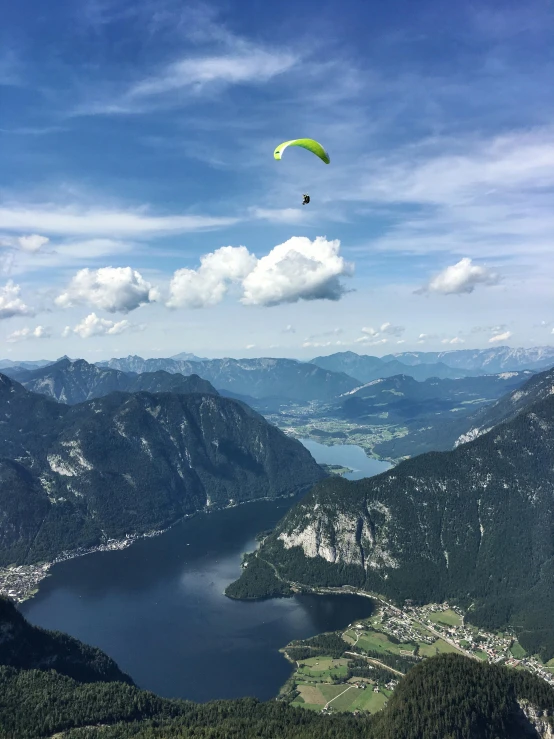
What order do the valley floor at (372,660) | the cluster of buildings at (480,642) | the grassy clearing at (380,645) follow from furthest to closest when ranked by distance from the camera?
Answer: 1. the grassy clearing at (380,645)
2. the cluster of buildings at (480,642)
3. the valley floor at (372,660)

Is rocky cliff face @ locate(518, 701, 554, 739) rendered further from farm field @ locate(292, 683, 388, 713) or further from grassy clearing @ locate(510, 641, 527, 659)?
grassy clearing @ locate(510, 641, 527, 659)

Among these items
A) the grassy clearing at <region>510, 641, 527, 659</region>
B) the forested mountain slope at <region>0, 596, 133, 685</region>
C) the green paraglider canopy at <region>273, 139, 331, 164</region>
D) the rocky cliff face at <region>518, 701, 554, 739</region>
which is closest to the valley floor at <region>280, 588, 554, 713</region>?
the grassy clearing at <region>510, 641, 527, 659</region>

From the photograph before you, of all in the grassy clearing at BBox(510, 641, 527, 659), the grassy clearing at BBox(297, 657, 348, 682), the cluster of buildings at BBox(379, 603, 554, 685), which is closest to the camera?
the grassy clearing at BBox(297, 657, 348, 682)

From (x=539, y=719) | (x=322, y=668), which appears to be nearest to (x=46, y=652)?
(x=322, y=668)

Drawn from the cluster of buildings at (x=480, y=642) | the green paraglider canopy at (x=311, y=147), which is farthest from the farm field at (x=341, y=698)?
the green paraglider canopy at (x=311, y=147)

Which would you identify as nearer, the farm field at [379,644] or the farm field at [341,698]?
the farm field at [341,698]

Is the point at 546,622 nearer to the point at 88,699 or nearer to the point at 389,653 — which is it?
the point at 389,653

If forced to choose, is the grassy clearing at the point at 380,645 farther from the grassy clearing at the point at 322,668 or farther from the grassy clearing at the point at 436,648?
the grassy clearing at the point at 322,668

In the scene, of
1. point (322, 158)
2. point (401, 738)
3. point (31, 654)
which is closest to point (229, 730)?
point (401, 738)
